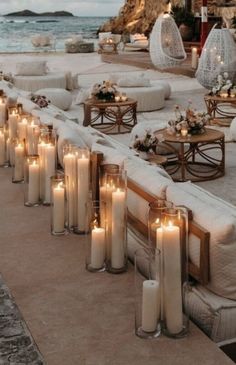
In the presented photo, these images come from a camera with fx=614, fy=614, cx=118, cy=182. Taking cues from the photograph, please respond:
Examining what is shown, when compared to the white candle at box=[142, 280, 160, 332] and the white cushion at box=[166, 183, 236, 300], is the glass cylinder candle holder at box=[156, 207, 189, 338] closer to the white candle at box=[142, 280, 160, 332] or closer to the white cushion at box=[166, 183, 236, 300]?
the white candle at box=[142, 280, 160, 332]

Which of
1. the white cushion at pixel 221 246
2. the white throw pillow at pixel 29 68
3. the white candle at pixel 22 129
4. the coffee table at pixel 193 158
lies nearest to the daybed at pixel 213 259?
the white cushion at pixel 221 246

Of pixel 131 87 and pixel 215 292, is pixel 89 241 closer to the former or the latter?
pixel 215 292

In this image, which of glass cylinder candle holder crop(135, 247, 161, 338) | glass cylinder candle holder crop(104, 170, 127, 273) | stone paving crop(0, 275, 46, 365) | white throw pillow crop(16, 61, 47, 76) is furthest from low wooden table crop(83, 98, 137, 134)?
glass cylinder candle holder crop(135, 247, 161, 338)

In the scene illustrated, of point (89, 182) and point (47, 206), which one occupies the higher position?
point (89, 182)

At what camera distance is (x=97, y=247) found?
3.05 metres

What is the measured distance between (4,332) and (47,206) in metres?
1.82

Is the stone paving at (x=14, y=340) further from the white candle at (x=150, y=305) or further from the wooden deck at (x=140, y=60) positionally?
the wooden deck at (x=140, y=60)

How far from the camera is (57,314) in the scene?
2619 mm

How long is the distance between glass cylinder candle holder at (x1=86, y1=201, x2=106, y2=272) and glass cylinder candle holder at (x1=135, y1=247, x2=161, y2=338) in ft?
1.93

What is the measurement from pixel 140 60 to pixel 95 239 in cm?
1509

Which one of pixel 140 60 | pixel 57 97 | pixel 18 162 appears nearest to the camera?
pixel 18 162

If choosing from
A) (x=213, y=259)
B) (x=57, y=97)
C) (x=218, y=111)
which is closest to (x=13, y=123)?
(x=213, y=259)

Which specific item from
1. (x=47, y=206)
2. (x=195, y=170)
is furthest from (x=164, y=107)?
(x=47, y=206)

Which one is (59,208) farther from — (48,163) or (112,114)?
(112,114)
